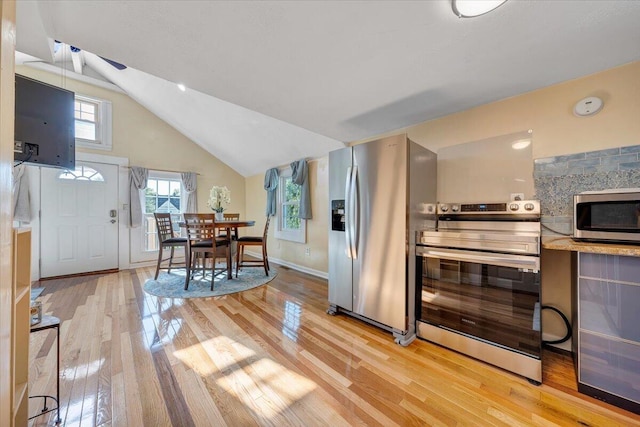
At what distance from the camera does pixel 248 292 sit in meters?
3.14

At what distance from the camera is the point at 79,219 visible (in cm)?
392

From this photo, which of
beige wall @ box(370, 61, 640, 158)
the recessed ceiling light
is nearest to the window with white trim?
beige wall @ box(370, 61, 640, 158)

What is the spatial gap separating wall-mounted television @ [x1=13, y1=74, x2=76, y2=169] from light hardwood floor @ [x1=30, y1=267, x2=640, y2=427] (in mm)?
1359

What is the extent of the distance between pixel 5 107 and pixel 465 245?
2282mm

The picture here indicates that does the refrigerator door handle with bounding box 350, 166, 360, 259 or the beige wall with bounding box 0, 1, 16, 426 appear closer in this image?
the beige wall with bounding box 0, 1, 16, 426

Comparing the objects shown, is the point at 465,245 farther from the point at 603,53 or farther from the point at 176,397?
the point at 176,397

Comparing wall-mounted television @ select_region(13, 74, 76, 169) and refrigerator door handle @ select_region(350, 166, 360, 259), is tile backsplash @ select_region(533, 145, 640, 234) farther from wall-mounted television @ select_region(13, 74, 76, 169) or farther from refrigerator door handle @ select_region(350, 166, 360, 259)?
wall-mounted television @ select_region(13, 74, 76, 169)

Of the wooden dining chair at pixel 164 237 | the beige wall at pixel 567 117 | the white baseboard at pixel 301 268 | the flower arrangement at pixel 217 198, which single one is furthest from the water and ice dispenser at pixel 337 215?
the wooden dining chair at pixel 164 237

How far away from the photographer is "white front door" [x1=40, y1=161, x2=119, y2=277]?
12.0 ft

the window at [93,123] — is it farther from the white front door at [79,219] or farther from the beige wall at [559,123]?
the beige wall at [559,123]

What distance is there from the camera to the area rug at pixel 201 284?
10.00 feet

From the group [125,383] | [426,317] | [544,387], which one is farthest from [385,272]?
[125,383]

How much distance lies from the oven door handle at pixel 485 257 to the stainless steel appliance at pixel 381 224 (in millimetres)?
137

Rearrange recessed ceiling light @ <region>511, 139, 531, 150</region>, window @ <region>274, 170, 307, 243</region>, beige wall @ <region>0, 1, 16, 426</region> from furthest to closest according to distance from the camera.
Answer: window @ <region>274, 170, 307, 243</region>, recessed ceiling light @ <region>511, 139, 531, 150</region>, beige wall @ <region>0, 1, 16, 426</region>
